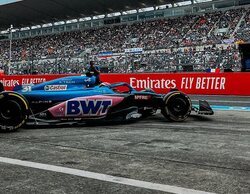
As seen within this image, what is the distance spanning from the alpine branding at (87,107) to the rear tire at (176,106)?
1381mm

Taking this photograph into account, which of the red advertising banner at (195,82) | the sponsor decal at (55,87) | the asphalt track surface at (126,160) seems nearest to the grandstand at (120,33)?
the red advertising banner at (195,82)

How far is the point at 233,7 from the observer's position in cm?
4069

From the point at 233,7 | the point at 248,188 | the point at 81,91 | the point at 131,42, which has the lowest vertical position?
the point at 248,188

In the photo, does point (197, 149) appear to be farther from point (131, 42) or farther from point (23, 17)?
point (23, 17)

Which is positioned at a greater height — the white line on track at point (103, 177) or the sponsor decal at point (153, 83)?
the sponsor decal at point (153, 83)

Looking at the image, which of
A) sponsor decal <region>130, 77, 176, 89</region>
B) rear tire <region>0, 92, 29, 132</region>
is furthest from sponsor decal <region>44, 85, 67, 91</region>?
sponsor decal <region>130, 77, 176, 89</region>

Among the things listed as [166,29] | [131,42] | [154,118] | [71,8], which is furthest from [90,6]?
[154,118]

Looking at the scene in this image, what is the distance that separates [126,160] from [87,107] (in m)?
3.14

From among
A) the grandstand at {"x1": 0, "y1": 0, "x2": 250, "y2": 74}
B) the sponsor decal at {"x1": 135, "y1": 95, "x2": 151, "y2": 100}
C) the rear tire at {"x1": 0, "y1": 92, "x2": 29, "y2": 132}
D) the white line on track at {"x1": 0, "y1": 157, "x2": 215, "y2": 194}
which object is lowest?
the white line on track at {"x1": 0, "y1": 157, "x2": 215, "y2": 194}

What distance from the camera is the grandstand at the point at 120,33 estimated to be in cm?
2616

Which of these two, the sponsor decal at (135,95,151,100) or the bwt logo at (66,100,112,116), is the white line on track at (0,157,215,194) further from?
the sponsor decal at (135,95,151,100)

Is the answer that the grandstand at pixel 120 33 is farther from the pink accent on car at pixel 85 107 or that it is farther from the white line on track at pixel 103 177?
the white line on track at pixel 103 177

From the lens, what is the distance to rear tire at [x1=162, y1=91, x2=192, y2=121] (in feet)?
26.6

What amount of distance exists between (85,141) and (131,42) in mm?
38772
